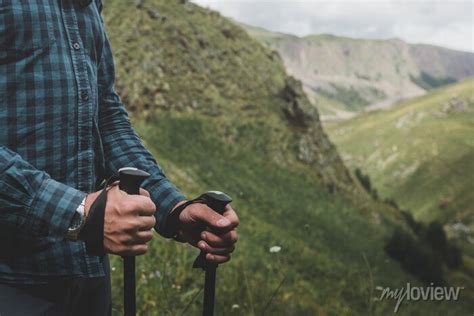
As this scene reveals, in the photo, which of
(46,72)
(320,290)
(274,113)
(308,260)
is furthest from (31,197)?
(274,113)

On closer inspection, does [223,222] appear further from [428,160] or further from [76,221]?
[428,160]

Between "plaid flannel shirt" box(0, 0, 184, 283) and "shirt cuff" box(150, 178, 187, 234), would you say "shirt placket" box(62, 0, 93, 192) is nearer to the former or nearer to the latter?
"plaid flannel shirt" box(0, 0, 184, 283)

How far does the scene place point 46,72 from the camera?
6.43 ft

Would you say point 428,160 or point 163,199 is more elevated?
point 163,199

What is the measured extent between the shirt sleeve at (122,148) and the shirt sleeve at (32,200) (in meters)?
0.62

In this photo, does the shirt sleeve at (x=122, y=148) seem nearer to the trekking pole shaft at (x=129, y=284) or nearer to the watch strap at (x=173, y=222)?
the watch strap at (x=173, y=222)

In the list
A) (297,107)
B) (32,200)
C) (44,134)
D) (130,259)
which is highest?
(44,134)

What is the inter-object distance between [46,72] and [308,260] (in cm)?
1519

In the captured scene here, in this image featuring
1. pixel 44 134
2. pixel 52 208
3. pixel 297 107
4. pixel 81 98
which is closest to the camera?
pixel 52 208

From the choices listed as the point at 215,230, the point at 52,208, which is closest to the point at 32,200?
the point at 52,208

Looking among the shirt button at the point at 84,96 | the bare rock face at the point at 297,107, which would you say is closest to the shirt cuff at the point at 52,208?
the shirt button at the point at 84,96

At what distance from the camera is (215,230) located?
2.01m

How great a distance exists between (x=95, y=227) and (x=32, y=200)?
0.24 metres

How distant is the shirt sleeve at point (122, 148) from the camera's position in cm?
235
